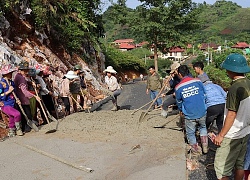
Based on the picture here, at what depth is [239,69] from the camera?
3.38 metres

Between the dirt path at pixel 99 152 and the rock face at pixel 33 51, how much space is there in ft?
10.9

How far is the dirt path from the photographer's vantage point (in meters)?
4.43

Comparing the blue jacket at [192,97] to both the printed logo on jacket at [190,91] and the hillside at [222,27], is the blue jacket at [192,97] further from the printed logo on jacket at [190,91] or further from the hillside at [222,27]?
the hillside at [222,27]

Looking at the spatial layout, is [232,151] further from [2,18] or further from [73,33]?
[73,33]

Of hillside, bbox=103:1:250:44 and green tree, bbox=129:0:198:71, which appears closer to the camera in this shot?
green tree, bbox=129:0:198:71

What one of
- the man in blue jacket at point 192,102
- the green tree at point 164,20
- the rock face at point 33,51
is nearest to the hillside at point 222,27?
the green tree at point 164,20

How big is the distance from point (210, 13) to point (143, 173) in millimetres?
152923

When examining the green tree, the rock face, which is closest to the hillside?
the green tree

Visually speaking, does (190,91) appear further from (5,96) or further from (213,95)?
(5,96)

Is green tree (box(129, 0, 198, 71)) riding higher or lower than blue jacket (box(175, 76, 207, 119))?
higher

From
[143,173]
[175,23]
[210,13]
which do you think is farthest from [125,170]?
[210,13]

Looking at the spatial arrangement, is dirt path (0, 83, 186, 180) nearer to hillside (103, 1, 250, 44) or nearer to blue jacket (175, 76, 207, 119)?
blue jacket (175, 76, 207, 119)

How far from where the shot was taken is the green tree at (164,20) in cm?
2675

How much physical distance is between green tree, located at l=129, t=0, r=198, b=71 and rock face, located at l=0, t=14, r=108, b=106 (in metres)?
13.3
